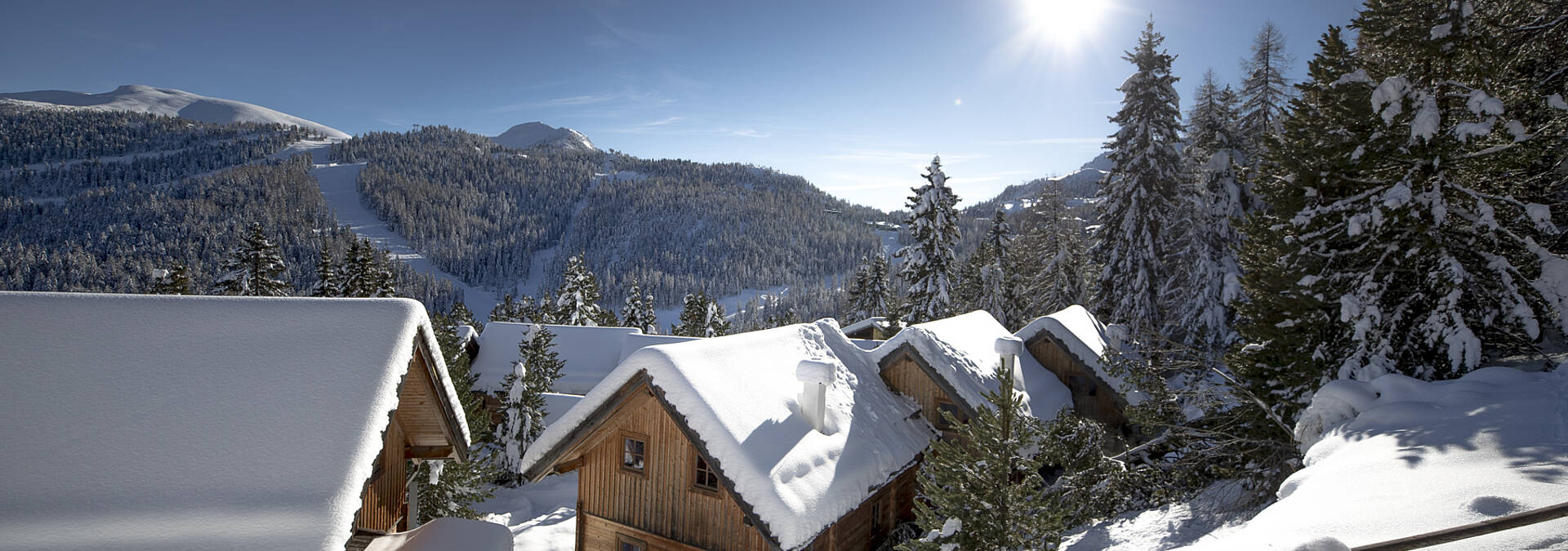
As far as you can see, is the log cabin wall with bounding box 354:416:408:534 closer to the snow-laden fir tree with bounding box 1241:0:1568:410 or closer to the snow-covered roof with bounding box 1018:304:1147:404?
the snow-laden fir tree with bounding box 1241:0:1568:410

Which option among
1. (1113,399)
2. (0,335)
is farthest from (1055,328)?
(0,335)

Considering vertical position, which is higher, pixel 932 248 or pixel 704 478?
pixel 932 248

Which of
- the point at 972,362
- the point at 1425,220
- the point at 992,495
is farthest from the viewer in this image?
the point at 972,362

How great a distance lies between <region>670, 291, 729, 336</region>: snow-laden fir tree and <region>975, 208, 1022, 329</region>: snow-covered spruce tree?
24.2 m

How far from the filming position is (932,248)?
31.2m

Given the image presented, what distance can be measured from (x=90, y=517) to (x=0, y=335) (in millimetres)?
2408

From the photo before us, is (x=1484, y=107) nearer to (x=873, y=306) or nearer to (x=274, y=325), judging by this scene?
(x=274, y=325)

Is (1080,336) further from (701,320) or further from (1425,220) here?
(701,320)

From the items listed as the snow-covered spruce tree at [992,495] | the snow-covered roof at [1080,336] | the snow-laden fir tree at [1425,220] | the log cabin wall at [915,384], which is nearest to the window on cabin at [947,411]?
the log cabin wall at [915,384]

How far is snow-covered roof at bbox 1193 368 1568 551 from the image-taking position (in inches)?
178

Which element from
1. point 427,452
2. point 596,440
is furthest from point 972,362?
point 427,452

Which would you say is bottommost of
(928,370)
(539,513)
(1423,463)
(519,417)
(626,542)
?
(539,513)

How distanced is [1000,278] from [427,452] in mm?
32087

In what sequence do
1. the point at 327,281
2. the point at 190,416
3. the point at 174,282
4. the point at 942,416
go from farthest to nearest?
the point at 327,281 < the point at 174,282 < the point at 942,416 < the point at 190,416
